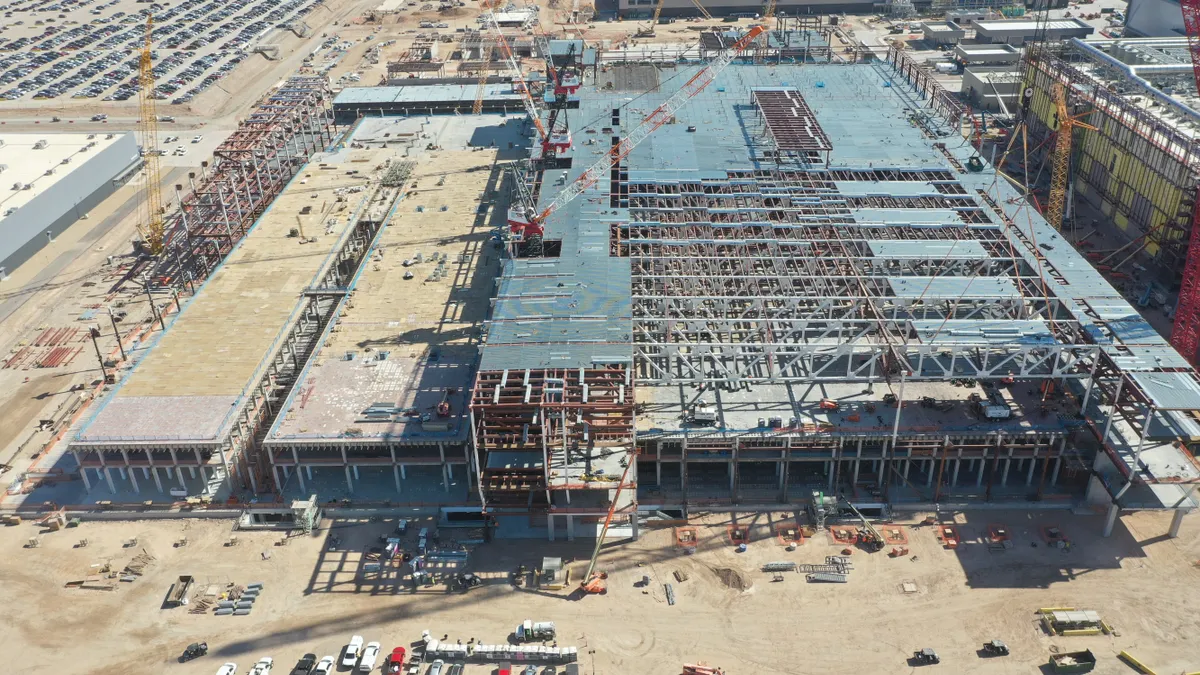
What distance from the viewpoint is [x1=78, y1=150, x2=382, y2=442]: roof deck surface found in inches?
3430

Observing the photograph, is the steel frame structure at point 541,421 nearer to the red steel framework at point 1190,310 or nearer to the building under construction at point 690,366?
the building under construction at point 690,366

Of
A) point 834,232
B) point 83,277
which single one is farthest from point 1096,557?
point 83,277

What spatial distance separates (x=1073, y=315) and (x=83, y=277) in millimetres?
122393

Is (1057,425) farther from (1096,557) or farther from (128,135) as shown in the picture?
(128,135)

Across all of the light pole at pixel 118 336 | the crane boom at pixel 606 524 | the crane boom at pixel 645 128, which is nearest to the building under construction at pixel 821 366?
the crane boom at pixel 606 524

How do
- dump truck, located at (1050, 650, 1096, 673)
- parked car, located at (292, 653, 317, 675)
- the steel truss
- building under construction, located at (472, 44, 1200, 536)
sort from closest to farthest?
1. dump truck, located at (1050, 650, 1096, 673)
2. parked car, located at (292, 653, 317, 675)
3. building under construction, located at (472, 44, 1200, 536)
4. the steel truss

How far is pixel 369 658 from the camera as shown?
6862 cm

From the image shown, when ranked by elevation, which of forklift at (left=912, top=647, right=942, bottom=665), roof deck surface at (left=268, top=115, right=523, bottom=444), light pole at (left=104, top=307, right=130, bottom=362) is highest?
roof deck surface at (left=268, top=115, right=523, bottom=444)

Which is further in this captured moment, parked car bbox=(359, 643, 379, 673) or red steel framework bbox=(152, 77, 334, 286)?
red steel framework bbox=(152, 77, 334, 286)

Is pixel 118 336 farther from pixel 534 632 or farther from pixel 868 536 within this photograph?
pixel 868 536

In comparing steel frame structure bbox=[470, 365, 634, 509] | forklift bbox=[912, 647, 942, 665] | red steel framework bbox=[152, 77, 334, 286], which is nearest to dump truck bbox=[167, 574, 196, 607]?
steel frame structure bbox=[470, 365, 634, 509]

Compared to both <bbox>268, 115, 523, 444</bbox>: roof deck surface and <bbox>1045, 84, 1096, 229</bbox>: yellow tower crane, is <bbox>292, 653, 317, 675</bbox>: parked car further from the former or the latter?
<bbox>1045, 84, 1096, 229</bbox>: yellow tower crane

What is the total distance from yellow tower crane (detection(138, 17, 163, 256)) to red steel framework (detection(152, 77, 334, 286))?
2431mm

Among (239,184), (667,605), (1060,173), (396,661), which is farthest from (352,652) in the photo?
(1060,173)
